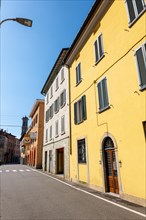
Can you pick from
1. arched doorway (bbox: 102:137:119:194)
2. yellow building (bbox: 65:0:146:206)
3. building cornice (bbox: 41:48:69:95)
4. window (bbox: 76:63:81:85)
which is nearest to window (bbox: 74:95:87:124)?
yellow building (bbox: 65:0:146:206)

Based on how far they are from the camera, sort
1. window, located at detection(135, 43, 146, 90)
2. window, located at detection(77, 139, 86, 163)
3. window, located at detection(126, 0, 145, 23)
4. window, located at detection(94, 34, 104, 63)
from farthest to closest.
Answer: window, located at detection(77, 139, 86, 163) → window, located at detection(94, 34, 104, 63) → window, located at detection(126, 0, 145, 23) → window, located at detection(135, 43, 146, 90)

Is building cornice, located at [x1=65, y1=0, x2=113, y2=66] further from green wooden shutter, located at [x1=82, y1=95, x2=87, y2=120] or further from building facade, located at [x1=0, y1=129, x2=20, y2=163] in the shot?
building facade, located at [x1=0, y1=129, x2=20, y2=163]

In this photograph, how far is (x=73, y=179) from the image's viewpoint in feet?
41.7

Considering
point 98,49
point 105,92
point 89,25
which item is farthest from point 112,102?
point 89,25

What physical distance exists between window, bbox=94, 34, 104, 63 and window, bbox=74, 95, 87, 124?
2924 millimetres

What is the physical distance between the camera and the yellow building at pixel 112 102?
6757mm

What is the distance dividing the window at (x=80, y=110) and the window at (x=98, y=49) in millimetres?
2924

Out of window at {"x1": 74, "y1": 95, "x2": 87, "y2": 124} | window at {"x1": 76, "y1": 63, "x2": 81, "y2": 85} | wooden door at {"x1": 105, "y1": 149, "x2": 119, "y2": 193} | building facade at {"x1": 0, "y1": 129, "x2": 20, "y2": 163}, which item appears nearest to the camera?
wooden door at {"x1": 105, "y1": 149, "x2": 119, "y2": 193}

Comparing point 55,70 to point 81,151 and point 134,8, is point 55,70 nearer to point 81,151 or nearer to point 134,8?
point 81,151

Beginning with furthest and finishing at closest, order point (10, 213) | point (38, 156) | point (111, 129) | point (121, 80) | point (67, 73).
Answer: point (38, 156), point (67, 73), point (111, 129), point (121, 80), point (10, 213)

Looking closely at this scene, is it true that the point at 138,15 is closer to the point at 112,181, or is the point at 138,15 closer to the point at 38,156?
the point at 112,181

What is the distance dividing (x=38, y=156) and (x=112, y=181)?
73.7 feet

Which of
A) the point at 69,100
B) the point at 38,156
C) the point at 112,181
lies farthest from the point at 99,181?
the point at 38,156

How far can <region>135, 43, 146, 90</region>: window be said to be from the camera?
6.57m
